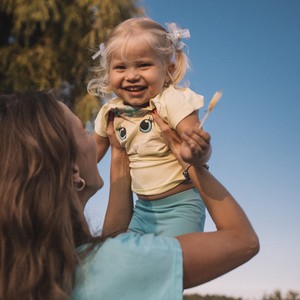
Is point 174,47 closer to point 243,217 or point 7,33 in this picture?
point 243,217

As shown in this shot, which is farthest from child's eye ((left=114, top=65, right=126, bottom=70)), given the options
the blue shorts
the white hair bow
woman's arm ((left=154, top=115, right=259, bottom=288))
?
woman's arm ((left=154, top=115, right=259, bottom=288))

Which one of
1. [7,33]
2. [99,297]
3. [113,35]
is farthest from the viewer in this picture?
[7,33]

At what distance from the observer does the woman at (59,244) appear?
1.50m

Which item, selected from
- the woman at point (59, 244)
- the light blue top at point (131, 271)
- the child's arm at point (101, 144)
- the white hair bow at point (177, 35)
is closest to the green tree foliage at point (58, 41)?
the white hair bow at point (177, 35)

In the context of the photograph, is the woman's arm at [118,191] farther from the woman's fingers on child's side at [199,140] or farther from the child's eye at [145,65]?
the woman's fingers on child's side at [199,140]

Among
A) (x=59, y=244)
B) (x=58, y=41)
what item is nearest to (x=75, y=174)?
(x=59, y=244)

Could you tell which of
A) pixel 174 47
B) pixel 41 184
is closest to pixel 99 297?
pixel 41 184

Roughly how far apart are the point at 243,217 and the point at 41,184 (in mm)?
541

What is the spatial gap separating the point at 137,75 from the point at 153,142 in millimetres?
261

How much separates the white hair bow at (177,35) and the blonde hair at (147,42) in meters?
0.01

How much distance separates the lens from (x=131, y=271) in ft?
4.94

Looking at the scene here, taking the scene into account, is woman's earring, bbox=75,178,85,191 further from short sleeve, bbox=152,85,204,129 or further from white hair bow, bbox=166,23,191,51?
white hair bow, bbox=166,23,191,51

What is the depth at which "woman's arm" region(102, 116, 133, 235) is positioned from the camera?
7.84 ft

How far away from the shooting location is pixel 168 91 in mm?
2414
